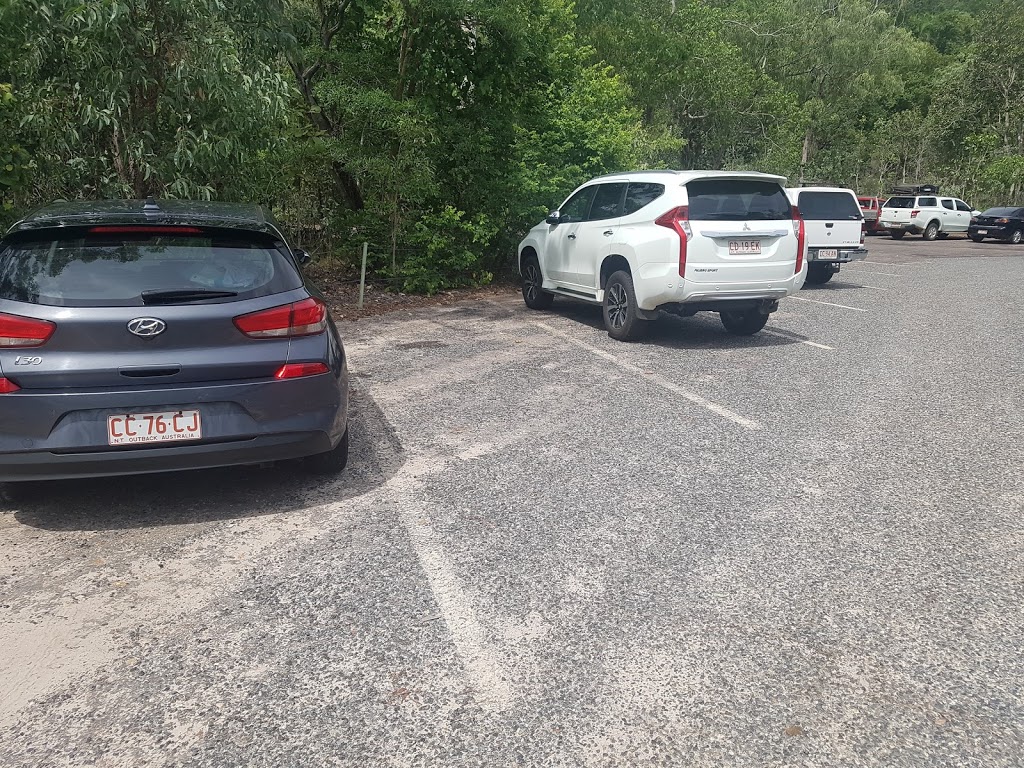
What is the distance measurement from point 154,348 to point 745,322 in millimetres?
7610

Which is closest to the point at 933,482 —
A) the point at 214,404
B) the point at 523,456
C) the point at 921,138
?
the point at 523,456

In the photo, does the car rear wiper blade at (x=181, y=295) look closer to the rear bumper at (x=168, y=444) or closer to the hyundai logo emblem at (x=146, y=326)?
the hyundai logo emblem at (x=146, y=326)

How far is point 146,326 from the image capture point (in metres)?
4.00

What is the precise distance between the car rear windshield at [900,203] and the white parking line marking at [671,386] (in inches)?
1130

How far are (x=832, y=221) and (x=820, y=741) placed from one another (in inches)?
559

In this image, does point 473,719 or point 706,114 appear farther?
point 706,114

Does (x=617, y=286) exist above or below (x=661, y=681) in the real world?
above

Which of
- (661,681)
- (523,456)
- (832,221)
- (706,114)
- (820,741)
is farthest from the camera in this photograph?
(706,114)

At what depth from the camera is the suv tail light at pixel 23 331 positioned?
12.7 ft

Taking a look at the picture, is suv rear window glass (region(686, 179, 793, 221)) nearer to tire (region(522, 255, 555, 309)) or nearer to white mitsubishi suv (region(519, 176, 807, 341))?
white mitsubishi suv (region(519, 176, 807, 341))

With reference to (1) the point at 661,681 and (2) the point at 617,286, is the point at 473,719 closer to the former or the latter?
(1) the point at 661,681

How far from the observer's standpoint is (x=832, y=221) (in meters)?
15.2

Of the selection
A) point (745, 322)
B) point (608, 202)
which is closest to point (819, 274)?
point (745, 322)

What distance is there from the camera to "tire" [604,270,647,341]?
30.0 ft
